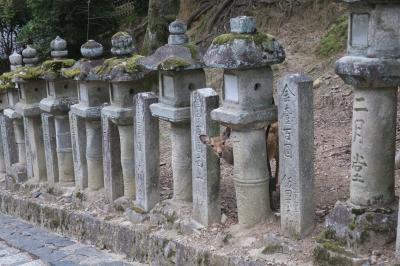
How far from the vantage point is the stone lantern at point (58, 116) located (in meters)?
6.43

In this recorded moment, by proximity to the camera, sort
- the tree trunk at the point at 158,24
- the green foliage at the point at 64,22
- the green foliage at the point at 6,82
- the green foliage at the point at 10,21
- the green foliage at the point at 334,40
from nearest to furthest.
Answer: the green foliage at the point at 6,82 → the green foliage at the point at 334,40 → the tree trunk at the point at 158,24 → the green foliage at the point at 64,22 → the green foliage at the point at 10,21

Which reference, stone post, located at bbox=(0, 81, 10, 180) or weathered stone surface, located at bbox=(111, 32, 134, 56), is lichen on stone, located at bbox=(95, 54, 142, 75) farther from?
stone post, located at bbox=(0, 81, 10, 180)

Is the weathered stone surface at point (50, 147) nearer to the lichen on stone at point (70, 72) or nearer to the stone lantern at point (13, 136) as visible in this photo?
the lichen on stone at point (70, 72)

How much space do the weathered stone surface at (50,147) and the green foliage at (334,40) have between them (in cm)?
468

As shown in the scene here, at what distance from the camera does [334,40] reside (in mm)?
9289

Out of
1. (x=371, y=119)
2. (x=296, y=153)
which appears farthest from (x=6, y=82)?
(x=371, y=119)

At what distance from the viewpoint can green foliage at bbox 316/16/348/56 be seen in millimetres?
9141

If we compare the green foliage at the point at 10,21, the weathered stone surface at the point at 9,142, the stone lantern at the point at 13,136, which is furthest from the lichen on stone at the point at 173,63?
the green foliage at the point at 10,21

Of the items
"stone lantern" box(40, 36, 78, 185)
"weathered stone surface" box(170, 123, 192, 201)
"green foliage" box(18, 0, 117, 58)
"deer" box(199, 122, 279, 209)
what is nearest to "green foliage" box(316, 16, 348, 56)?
"stone lantern" box(40, 36, 78, 185)

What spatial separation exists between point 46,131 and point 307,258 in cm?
384

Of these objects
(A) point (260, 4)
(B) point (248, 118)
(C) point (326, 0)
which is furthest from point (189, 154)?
(A) point (260, 4)

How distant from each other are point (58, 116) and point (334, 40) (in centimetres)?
486

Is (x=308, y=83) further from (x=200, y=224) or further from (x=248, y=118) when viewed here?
(x=200, y=224)

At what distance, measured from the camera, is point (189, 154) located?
4980mm
